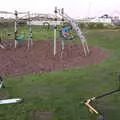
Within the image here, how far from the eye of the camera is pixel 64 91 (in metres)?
12.2

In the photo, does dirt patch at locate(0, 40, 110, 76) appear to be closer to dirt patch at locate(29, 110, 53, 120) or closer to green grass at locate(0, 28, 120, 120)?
green grass at locate(0, 28, 120, 120)

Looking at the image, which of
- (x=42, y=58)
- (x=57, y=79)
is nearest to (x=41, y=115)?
(x=57, y=79)

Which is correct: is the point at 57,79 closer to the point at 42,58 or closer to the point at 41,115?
the point at 41,115

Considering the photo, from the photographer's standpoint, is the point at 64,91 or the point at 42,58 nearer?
the point at 64,91

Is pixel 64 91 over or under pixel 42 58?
over

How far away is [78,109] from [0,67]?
772 cm

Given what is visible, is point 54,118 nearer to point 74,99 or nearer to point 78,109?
point 78,109

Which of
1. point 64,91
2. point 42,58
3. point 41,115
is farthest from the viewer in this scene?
point 42,58

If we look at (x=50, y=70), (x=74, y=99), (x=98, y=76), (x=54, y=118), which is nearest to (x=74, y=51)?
(x=50, y=70)

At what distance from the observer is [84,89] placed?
12438mm

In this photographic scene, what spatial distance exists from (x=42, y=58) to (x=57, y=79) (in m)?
5.65

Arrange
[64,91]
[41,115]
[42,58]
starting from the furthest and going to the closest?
[42,58] < [64,91] < [41,115]

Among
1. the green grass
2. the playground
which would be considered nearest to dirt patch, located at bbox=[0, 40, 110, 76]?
the playground

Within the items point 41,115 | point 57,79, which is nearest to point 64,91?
point 57,79
